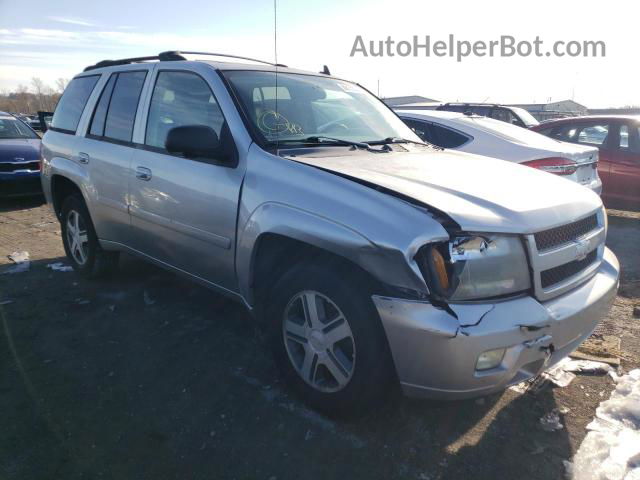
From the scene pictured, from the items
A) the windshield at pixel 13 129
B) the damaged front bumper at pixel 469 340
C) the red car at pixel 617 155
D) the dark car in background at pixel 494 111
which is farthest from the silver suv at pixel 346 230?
the dark car in background at pixel 494 111

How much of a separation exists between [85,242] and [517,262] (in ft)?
13.1

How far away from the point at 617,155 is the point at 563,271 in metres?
6.13

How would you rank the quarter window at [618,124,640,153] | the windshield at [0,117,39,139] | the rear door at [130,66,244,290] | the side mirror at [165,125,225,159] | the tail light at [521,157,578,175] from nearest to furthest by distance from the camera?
the side mirror at [165,125,225,159] < the rear door at [130,66,244,290] < the tail light at [521,157,578,175] < the quarter window at [618,124,640,153] < the windshield at [0,117,39,139]

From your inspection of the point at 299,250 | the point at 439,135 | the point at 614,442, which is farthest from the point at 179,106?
the point at 439,135

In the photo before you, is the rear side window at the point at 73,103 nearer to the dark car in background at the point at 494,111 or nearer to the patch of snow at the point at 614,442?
the patch of snow at the point at 614,442

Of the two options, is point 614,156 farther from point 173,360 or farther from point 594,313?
point 173,360

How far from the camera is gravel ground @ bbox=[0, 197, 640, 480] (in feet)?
7.77

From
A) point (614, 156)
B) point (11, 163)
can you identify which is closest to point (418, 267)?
point (614, 156)

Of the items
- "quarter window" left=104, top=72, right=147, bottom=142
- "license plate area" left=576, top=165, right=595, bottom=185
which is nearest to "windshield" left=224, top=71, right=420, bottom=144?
"quarter window" left=104, top=72, right=147, bottom=142

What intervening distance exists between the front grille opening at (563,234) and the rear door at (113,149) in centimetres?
293

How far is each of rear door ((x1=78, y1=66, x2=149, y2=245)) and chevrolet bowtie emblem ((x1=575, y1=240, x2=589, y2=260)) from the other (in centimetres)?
309

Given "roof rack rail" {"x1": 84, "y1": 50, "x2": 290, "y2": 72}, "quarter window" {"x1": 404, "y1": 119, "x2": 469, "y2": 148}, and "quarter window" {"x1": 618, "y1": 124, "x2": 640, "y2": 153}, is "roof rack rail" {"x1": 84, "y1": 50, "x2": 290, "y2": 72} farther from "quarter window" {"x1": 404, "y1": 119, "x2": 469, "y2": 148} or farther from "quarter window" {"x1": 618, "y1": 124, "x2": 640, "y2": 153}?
"quarter window" {"x1": 618, "y1": 124, "x2": 640, "y2": 153}

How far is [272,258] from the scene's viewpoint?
2869mm

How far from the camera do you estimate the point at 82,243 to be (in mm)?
4750
